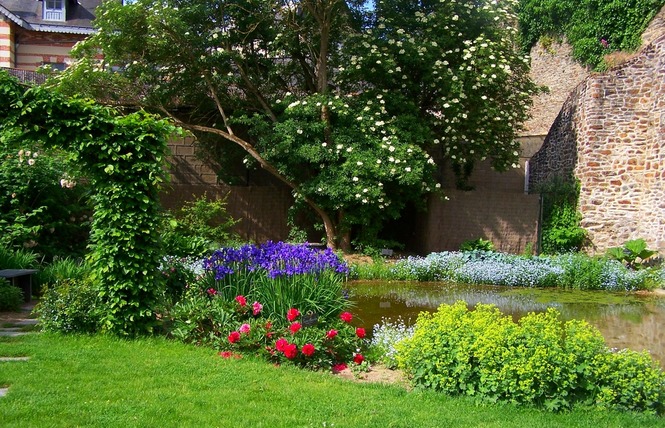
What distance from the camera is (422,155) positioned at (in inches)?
533

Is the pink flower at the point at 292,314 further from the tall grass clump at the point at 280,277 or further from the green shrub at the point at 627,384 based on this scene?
the green shrub at the point at 627,384

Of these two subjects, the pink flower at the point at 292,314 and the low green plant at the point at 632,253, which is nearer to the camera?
the pink flower at the point at 292,314

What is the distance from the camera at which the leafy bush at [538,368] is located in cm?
475

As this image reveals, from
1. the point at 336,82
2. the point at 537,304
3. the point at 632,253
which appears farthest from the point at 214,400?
the point at 632,253

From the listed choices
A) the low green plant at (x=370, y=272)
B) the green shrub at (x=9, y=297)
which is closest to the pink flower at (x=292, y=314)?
the green shrub at (x=9, y=297)

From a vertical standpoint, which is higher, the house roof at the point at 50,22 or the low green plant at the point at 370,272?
the house roof at the point at 50,22

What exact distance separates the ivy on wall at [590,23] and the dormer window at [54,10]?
649 inches

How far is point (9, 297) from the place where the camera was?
8.09 metres

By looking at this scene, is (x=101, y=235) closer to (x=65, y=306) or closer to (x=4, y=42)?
(x=65, y=306)

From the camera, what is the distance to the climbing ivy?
651 cm

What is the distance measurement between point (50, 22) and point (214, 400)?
21.2 metres

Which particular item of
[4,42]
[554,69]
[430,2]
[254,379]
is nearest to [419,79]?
[430,2]

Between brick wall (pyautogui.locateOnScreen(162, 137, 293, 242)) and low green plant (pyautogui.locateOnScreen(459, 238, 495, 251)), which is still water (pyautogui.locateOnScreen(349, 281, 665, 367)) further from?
brick wall (pyautogui.locateOnScreen(162, 137, 293, 242))

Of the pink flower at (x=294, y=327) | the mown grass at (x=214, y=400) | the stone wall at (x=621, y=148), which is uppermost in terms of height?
the stone wall at (x=621, y=148)
